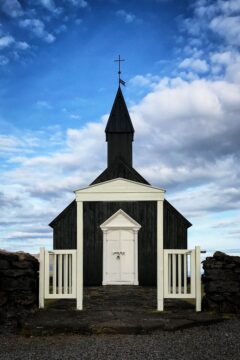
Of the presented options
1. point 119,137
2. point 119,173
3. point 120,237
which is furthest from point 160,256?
point 119,137

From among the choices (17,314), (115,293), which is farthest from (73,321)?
(115,293)

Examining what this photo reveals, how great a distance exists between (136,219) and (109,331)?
428 inches

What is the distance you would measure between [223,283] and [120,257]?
8.55m

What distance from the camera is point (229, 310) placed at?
11445mm

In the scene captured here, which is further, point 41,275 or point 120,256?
point 120,256

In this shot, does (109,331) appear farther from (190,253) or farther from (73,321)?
(190,253)

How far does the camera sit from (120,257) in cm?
1961

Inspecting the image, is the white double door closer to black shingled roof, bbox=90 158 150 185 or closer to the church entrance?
the church entrance

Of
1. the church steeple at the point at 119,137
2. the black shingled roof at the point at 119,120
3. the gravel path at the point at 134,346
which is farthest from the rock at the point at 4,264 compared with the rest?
the black shingled roof at the point at 119,120

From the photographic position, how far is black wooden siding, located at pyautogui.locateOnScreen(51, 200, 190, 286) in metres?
19.7

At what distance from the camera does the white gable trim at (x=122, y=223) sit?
19.9m

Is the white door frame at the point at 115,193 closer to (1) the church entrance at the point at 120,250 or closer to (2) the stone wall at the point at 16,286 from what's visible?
(2) the stone wall at the point at 16,286

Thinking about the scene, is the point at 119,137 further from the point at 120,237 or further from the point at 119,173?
the point at 120,237

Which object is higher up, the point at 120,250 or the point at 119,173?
the point at 119,173
